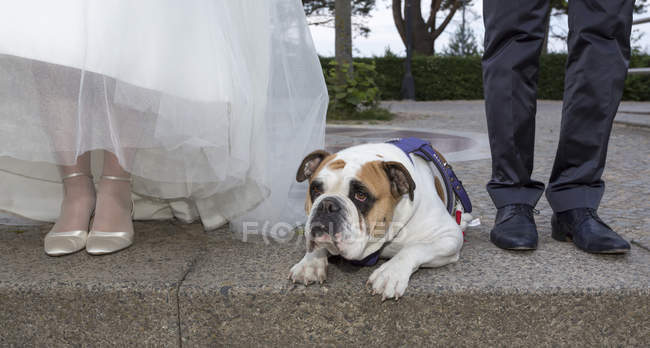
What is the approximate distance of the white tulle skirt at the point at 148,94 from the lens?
1810 mm

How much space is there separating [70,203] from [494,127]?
5.90 ft

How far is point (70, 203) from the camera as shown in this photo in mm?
2172

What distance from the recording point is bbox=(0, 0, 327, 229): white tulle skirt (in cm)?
181

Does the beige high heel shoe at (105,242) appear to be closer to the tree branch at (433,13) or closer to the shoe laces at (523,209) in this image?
the shoe laces at (523,209)

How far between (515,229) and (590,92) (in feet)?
2.04

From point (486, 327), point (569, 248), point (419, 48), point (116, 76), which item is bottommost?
point (486, 327)

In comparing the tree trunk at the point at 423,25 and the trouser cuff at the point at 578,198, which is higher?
the tree trunk at the point at 423,25

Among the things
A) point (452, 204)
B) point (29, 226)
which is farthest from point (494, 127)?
point (29, 226)

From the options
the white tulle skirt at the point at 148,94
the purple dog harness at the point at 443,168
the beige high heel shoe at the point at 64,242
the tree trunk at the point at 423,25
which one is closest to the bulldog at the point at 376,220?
the purple dog harness at the point at 443,168

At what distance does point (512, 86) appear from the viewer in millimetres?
2191

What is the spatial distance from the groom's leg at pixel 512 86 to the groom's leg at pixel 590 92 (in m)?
0.13

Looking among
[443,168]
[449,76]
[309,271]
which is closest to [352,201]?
[309,271]

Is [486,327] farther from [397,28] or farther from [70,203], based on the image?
[397,28]

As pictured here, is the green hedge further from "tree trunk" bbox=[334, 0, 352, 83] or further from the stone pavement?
the stone pavement
